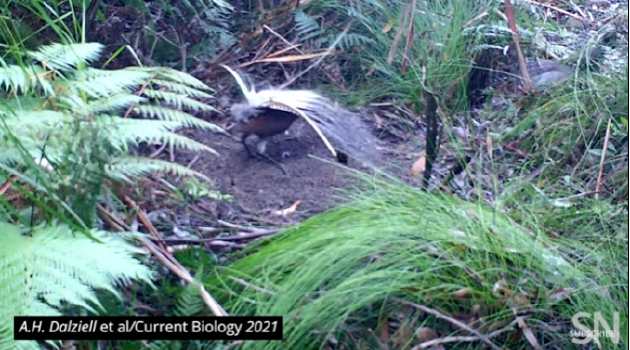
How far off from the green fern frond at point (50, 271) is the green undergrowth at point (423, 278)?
0.42 meters

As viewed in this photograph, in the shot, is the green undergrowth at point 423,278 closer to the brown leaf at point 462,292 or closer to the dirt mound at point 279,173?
the brown leaf at point 462,292

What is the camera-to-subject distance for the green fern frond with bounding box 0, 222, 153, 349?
6.05 ft

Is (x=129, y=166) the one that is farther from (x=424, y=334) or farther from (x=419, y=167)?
(x=419, y=167)

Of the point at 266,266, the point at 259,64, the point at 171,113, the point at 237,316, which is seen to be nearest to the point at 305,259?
the point at 266,266

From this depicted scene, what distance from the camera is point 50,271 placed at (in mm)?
1919

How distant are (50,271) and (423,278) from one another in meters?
0.98

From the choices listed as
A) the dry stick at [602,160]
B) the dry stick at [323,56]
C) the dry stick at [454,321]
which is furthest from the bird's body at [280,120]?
the dry stick at [454,321]

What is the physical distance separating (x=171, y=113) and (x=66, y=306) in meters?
0.77

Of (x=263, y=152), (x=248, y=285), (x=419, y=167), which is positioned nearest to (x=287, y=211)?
(x=263, y=152)

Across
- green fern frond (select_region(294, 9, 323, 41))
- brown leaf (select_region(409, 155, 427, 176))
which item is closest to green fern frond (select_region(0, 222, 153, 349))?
brown leaf (select_region(409, 155, 427, 176))

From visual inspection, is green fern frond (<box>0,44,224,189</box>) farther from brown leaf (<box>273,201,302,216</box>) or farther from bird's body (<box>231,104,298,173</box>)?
bird's body (<box>231,104,298,173</box>)

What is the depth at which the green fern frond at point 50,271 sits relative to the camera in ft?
6.05

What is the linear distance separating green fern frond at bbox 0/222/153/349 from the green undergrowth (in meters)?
0.42

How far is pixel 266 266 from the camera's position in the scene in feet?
8.00
